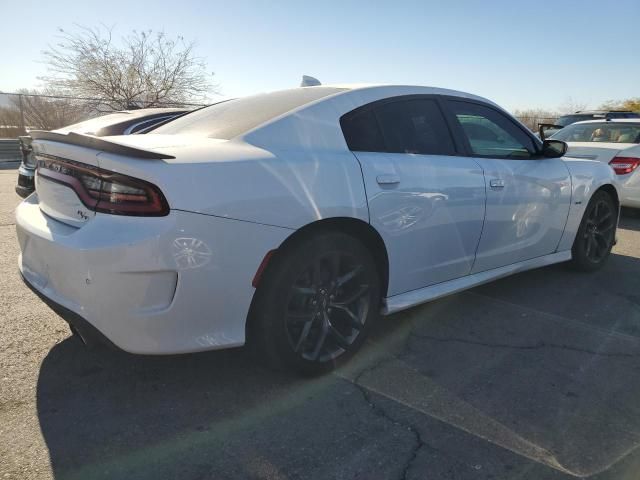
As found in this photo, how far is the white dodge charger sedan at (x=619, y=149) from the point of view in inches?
276

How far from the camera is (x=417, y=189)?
3041 mm

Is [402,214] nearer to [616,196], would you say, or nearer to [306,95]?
[306,95]

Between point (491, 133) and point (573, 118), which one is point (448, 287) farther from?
point (573, 118)

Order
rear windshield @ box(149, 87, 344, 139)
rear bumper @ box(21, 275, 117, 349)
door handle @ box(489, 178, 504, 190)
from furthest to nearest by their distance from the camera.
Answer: door handle @ box(489, 178, 504, 190) < rear windshield @ box(149, 87, 344, 139) < rear bumper @ box(21, 275, 117, 349)

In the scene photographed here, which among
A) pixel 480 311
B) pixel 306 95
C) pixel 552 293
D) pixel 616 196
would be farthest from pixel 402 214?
pixel 616 196

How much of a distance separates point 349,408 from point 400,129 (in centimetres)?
169

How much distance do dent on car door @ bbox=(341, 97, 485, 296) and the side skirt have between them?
0.13 feet

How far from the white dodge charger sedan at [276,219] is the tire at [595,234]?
127 cm

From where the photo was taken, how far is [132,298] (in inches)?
86.0

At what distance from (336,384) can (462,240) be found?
4.38 feet

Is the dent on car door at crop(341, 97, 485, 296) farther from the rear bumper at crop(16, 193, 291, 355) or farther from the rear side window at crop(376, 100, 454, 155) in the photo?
the rear bumper at crop(16, 193, 291, 355)

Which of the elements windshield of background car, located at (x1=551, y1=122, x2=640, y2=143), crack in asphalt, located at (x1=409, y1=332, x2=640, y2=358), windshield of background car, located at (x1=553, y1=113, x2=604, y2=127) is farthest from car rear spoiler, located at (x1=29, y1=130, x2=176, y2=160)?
windshield of background car, located at (x1=553, y1=113, x2=604, y2=127)

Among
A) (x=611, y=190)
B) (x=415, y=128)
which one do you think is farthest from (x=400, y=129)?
(x=611, y=190)

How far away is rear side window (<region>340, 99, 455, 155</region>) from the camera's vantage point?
2.94 metres
